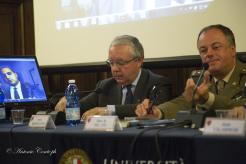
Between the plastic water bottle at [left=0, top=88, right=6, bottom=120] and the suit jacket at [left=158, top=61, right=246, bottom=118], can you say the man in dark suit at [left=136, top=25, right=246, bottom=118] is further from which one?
the plastic water bottle at [left=0, top=88, right=6, bottom=120]

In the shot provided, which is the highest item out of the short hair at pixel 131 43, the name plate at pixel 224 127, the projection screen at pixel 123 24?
the projection screen at pixel 123 24

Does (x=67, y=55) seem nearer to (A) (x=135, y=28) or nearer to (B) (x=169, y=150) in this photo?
(A) (x=135, y=28)

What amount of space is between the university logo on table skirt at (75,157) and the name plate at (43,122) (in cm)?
18

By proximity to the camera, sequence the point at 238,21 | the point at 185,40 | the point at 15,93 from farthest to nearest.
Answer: the point at 185,40, the point at 238,21, the point at 15,93

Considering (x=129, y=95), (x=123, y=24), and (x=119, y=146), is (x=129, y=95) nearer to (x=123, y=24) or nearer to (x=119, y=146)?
(x=123, y=24)

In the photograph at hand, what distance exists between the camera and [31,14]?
4191 millimetres

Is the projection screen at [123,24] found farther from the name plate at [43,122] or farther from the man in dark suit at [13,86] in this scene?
the name plate at [43,122]

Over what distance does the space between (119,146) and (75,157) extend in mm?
217

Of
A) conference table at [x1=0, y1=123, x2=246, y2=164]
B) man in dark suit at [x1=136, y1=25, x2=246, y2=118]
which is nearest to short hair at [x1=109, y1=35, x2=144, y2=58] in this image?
man in dark suit at [x1=136, y1=25, x2=246, y2=118]

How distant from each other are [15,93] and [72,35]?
1152 mm

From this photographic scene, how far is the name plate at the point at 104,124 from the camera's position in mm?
1664

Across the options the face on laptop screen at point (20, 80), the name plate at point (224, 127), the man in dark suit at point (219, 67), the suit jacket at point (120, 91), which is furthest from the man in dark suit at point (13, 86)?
the name plate at point (224, 127)

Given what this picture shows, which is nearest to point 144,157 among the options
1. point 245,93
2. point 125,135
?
point 125,135

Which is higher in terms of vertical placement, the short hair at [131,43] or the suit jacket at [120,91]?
the short hair at [131,43]
